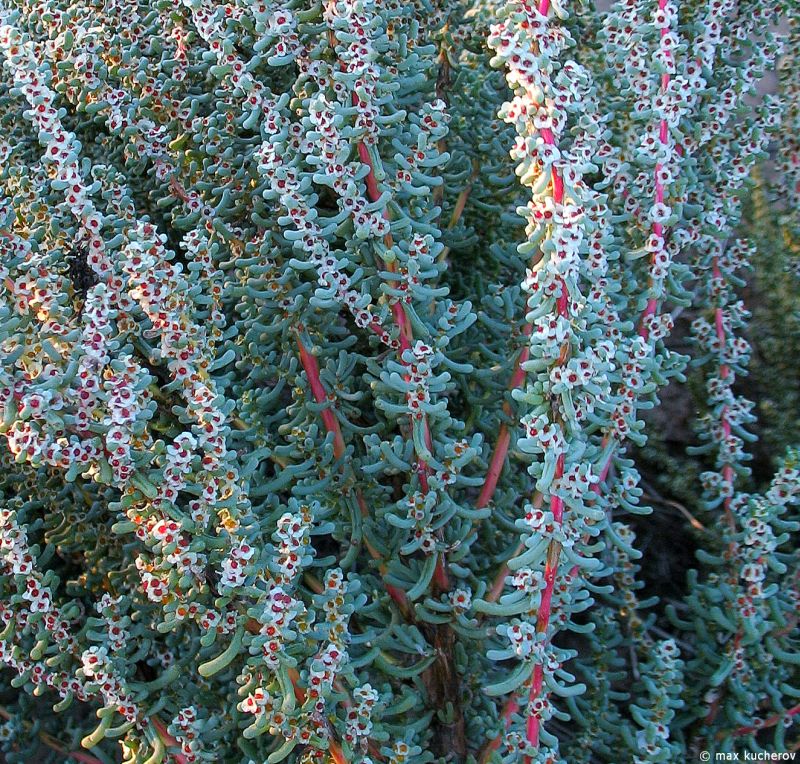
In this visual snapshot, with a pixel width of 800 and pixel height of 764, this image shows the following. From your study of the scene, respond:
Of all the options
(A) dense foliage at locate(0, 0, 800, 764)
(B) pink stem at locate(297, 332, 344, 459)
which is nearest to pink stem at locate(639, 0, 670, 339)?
(A) dense foliage at locate(0, 0, 800, 764)

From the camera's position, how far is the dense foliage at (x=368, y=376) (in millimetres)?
1097

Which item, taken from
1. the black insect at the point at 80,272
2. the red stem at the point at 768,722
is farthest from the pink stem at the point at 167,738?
the red stem at the point at 768,722

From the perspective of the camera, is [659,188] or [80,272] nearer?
[659,188]

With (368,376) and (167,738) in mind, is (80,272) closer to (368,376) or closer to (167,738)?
(368,376)

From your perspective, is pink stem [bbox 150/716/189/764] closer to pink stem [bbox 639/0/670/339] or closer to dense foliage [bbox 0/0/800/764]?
dense foliage [bbox 0/0/800/764]

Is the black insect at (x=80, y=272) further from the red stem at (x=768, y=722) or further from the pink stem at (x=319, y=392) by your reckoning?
the red stem at (x=768, y=722)

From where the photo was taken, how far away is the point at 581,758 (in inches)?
58.5

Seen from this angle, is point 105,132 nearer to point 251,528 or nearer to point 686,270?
point 251,528

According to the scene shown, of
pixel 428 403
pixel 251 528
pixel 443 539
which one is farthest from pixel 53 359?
pixel 443 539

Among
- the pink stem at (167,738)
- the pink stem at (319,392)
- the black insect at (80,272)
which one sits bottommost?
the pink stem at (167,738)

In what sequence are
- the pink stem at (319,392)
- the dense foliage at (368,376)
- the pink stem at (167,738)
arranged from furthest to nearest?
the pink stem at (319,392)
the pink stem at (167,738)
the dense foliage at (368,376)

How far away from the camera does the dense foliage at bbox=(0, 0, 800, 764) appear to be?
1.10 metres

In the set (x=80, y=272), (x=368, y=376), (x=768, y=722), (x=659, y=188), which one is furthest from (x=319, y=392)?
(x=768, y=722)

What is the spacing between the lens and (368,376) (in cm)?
135
